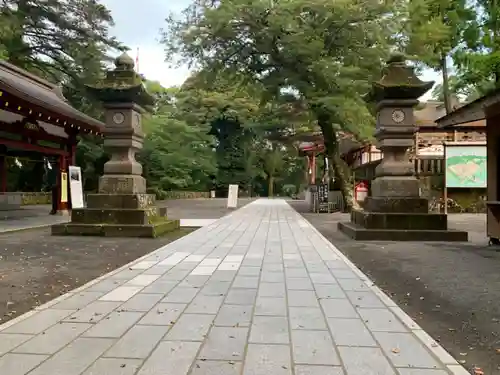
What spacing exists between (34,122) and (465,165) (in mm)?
15541

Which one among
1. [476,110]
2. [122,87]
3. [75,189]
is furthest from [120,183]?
[476,110]

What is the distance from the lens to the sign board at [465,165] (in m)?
16.8

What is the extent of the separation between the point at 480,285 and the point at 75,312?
4431 millimetres

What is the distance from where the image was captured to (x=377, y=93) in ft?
33.2

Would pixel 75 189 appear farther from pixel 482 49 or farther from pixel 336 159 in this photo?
pixel 482 49

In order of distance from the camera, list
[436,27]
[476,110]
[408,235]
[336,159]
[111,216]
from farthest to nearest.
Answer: [336,159]
[436,27]
[111,216]
[408,235]
[476,110]

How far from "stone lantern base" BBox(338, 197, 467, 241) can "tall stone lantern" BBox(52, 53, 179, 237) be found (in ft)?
15.1

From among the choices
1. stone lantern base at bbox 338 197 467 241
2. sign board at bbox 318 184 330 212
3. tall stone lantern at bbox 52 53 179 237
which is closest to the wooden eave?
stone lantern base at bbox 338 197 467 241

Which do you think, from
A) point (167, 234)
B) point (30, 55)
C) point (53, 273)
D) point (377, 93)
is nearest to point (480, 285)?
point (53, 273)

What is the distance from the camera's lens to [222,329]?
351 centimetres

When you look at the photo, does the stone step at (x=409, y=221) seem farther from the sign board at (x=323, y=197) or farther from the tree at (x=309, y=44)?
the sign board at (x=323, y=197)

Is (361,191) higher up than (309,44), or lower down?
lower down

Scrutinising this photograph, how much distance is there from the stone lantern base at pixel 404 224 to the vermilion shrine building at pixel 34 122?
8.55m

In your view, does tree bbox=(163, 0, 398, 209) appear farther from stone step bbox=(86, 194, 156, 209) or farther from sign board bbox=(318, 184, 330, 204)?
stone step bbox=(86, 194, 156, 209)
